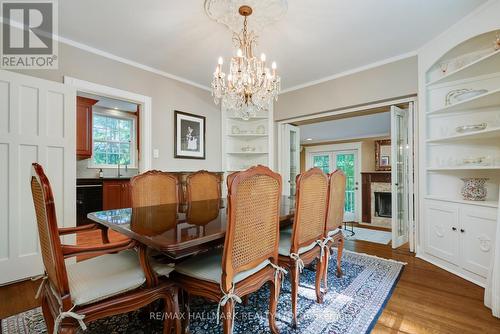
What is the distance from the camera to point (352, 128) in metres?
5.54

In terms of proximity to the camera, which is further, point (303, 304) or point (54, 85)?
point (54, 85)

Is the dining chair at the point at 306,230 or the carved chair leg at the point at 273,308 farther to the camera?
the dining chair at the point at 306,230

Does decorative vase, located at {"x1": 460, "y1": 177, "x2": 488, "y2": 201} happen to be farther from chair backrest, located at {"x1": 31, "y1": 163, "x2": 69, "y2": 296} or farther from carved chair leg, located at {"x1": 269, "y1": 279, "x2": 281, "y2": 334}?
chair backrest, located at {"x1": 31, "y1": 163, "x2": 69, "y2": 296}

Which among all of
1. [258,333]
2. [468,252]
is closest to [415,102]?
[468,252]

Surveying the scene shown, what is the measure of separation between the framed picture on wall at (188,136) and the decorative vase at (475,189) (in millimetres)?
3351

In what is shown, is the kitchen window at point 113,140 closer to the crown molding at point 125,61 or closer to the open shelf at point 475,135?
the crown molding at point 125,61

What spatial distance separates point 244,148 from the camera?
434 cm

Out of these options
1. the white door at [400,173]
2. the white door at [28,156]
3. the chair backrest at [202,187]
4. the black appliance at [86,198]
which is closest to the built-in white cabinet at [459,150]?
the white door at [400,173]

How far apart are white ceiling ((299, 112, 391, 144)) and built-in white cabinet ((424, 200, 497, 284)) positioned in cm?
245

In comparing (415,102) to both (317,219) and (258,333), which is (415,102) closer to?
(317,219)

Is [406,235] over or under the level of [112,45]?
under

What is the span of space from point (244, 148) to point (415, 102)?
262cm

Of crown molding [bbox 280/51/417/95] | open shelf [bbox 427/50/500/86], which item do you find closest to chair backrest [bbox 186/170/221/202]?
crown molding [bbox 280/51/417/95]

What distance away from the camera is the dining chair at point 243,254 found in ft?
3.70
